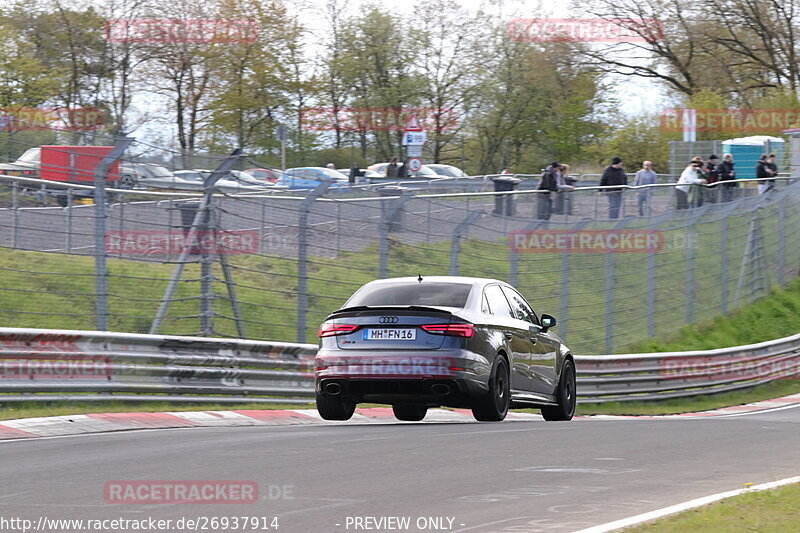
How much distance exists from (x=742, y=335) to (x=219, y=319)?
17057mm

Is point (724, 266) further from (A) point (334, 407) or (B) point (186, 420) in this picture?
(B) point (186, 420)

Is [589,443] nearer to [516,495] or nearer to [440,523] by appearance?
[516,495]

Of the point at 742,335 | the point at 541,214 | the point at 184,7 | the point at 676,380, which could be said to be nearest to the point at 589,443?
the point at 541,214

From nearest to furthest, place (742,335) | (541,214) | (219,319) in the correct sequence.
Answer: (219,319), (541,214), (742,335)

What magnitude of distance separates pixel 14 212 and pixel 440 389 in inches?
209

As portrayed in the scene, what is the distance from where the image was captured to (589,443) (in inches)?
432

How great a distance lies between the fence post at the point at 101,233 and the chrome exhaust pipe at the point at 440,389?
3.86 metres

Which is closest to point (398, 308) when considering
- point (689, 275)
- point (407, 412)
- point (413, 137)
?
point (407, 412)

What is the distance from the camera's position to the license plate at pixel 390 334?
12.1 metres

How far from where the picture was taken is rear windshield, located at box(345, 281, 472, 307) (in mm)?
12547

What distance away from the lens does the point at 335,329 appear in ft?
40.8

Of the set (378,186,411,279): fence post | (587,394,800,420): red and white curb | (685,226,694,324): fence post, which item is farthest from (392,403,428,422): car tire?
(685,226,694,324): fence post

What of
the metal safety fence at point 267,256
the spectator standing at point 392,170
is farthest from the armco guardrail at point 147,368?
the spectator standing at point 392,170

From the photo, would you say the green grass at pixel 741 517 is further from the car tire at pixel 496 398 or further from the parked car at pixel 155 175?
the parked car at pixel 155 175
